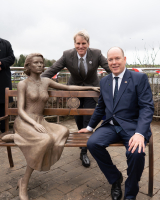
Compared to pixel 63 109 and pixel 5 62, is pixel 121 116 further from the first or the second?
pixel 5 62

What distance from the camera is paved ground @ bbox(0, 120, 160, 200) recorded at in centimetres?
268

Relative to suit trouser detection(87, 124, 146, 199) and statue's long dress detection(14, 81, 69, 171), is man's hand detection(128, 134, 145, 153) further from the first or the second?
statue's long dress detection(14, 81, 69, 171)

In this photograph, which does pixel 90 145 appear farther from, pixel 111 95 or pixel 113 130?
pixel 111 95

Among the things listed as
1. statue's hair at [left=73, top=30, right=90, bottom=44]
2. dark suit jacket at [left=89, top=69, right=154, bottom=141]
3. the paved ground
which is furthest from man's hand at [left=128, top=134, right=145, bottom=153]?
statue's hair at [left=73, top=30, right=90, bottom=44]

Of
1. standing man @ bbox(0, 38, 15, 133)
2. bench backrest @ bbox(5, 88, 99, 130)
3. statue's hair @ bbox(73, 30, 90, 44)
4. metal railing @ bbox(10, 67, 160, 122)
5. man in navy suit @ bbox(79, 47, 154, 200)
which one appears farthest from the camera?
metal railing @ bbox(10, 67, 160, 122)

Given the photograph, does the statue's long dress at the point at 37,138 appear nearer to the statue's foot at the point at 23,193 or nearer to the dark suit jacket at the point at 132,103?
the statue's foot at the point at 23,193

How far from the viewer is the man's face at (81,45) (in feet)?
10.7

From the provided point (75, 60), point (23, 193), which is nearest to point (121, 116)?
point (75, 60)

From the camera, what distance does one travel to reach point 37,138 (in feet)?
8.33

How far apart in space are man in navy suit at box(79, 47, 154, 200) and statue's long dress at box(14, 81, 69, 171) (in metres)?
0.42

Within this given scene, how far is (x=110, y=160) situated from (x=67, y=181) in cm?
81

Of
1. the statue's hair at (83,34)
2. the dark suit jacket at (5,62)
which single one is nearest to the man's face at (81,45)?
the statue's hair at (83,34)

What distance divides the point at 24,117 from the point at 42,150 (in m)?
0.54

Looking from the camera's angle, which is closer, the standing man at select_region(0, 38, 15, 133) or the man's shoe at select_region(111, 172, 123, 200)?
the man's shoe at select_region(111, 172, 123, 200)
